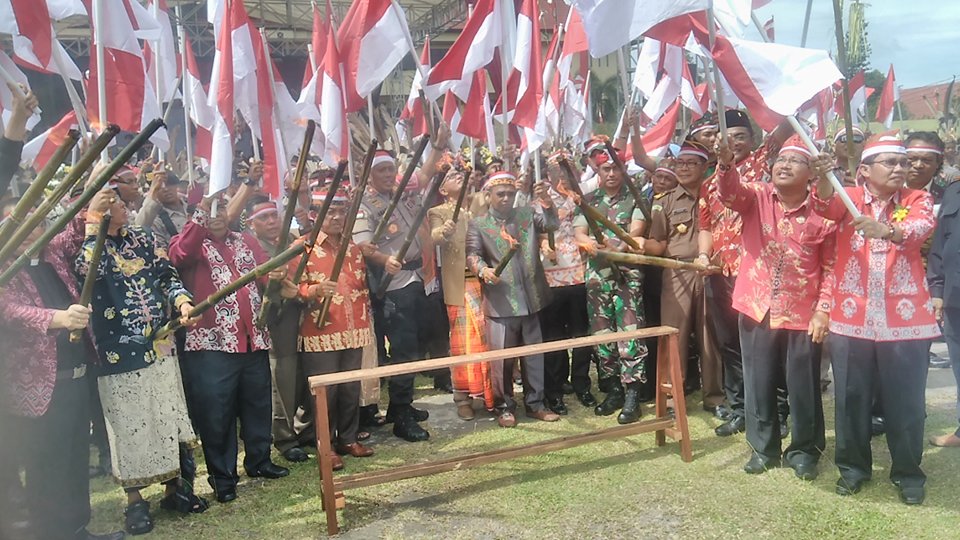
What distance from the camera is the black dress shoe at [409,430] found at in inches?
213

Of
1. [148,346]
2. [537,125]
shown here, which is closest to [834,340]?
[537,125]

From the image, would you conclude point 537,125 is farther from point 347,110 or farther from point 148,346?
point 148,346

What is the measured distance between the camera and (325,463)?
12.9ft

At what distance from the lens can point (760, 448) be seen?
14.5ft

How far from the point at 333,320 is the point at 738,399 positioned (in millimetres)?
3099

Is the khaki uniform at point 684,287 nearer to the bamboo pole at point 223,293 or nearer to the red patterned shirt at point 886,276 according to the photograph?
the red patterned shirt at point 886,276

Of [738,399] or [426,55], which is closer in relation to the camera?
[738,399]

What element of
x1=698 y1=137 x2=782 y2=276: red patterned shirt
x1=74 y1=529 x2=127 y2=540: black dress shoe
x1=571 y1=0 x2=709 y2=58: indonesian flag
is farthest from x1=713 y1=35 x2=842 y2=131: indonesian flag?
x1=74 y1=529 x2=127 y2=540: black dress shoe

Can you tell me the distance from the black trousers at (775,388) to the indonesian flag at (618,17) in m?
1.88

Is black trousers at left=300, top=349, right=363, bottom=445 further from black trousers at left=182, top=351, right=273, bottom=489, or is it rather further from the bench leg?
the bench leg

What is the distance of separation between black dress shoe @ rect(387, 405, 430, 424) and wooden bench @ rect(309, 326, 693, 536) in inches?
46.6

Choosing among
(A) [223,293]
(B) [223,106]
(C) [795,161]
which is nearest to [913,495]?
(C) [795,161]

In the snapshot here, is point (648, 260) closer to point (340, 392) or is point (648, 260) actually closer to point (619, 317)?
point (619, 317)

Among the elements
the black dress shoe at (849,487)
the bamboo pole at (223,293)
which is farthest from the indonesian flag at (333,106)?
the black dress shoe at (849,487)
